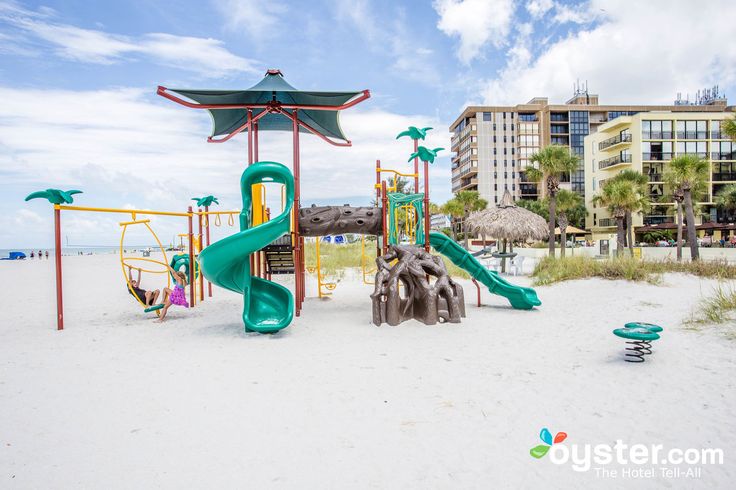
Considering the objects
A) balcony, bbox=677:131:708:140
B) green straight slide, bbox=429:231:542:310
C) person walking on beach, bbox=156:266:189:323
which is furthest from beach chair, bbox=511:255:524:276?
balcony, bbox=677:131:708:140

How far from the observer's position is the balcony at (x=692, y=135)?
166 ft

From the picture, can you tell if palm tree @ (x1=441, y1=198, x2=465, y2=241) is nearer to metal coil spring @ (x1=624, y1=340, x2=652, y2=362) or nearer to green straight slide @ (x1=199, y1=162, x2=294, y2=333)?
green straight slide @ (x1=199, y1=162, x2=294, y2=333)

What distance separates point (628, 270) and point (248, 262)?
10.9 metres

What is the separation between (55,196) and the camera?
9.63m

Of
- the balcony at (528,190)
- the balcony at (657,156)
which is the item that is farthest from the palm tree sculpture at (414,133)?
the balcony at (528,190)

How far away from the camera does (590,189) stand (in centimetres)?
5803

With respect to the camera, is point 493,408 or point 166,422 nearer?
point 166,422

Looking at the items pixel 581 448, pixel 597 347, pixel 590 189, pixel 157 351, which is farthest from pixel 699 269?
pixel 590 189

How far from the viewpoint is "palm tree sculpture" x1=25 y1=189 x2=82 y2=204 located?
939 centimetres

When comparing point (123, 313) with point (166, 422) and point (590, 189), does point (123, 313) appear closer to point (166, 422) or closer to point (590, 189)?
point (166, 422)

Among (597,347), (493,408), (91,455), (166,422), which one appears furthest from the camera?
(597,347)

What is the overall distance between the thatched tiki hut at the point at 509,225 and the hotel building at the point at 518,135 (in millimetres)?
51680

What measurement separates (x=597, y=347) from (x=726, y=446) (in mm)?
3311

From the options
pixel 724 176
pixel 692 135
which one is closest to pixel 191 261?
pixel 692 135
